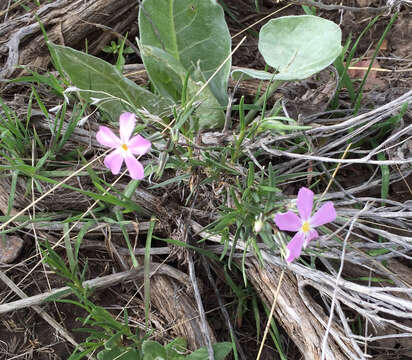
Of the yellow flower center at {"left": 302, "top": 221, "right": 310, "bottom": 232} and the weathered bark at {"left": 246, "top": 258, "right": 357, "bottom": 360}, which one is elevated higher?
the yellow flower center at {"left": 302, "top": 221, "right": 310, "bottom": 232}

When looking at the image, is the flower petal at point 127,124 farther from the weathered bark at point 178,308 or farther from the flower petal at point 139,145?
the weathered bark at point 178,308

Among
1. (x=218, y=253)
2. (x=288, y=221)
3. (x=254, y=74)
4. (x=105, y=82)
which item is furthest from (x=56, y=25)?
(x=288, y=221)

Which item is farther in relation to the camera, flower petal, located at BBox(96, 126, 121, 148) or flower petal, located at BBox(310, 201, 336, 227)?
flower petal, located at BBox(96, 126, 121, 148)

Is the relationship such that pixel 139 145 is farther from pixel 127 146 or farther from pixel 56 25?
pixel 56 25

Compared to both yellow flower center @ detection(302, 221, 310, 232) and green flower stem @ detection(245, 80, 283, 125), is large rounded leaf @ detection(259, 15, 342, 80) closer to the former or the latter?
green flower stem @ detection(245, 80, 283, 125)

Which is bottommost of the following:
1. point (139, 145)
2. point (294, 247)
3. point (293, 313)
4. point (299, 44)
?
point (293, 313)

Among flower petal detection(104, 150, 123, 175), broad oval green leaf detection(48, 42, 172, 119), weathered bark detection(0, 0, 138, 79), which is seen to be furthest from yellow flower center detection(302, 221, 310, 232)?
weathered bark detection(0, 0, 138, 79)

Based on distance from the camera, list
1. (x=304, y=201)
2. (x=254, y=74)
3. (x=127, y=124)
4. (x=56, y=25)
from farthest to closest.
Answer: (x=56, y=25)
(x=254, y=74)
(x=127, y=124)
(x=304, y=201)

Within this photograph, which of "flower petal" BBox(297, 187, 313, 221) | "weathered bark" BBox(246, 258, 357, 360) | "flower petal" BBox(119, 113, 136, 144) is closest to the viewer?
"flower petal" BBox(297, 187, 313, 221)
